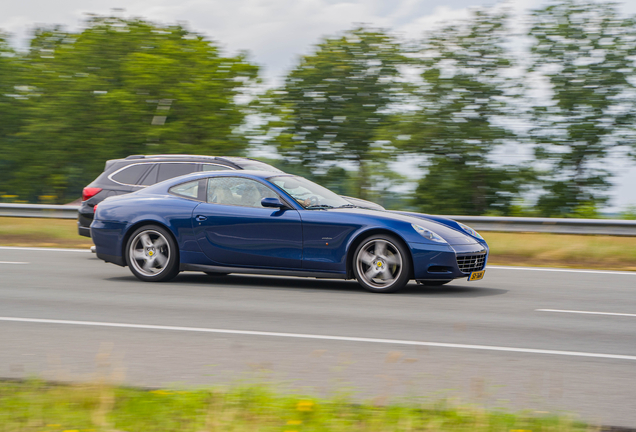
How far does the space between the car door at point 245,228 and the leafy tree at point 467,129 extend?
12.0 meters

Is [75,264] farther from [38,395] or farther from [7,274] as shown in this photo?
[38,395]

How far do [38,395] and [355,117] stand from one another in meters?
19.2

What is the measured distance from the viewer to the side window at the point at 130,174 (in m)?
12.9

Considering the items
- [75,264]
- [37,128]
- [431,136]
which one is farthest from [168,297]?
[37,128]

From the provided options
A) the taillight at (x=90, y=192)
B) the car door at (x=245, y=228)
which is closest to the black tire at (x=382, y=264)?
the car door at (x=245, y=228)

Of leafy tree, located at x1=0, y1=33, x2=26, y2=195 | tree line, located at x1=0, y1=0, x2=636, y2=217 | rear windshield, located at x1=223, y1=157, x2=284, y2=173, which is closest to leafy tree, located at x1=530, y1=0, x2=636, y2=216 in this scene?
tree line, located at x1=0, y1=0, x2=636, y2=217

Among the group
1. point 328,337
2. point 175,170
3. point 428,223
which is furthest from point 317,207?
point 175,170

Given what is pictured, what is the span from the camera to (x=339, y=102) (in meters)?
23.5

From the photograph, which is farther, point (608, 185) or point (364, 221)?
point (608, 185)

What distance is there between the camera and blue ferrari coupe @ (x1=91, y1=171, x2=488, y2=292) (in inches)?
346

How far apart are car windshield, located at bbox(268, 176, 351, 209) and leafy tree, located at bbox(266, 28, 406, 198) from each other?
12535mm

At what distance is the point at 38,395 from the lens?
4562 mm

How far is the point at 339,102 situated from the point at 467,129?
4625 millimetres

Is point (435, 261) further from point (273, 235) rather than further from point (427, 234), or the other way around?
point (273, 235)
